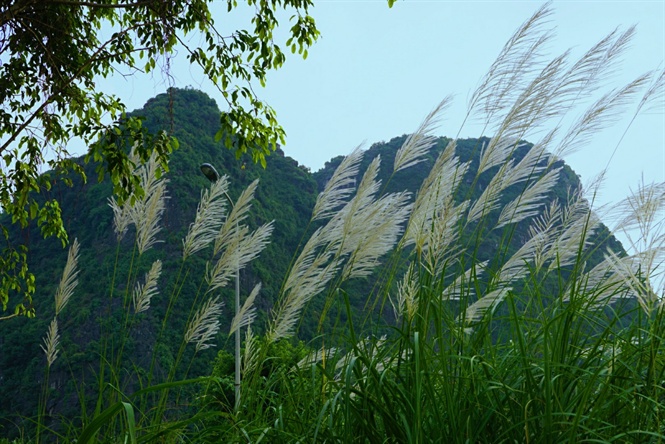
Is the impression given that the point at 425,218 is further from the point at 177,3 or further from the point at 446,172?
the point at 177,3

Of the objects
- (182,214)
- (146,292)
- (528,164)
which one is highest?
(182,214)

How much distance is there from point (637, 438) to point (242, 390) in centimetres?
121

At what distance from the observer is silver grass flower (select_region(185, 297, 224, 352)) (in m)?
2.47

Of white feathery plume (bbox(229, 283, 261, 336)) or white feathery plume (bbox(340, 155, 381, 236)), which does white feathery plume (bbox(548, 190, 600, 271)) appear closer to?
white feathery plume (bbox(340, 155, 381, 236))

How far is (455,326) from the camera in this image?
188cm

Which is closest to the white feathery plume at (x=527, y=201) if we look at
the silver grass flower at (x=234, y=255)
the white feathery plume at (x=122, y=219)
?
the silver grass flower at (x=234, y=255)

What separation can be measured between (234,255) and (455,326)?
3.17 ft

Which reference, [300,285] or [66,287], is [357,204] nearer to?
[300,285]

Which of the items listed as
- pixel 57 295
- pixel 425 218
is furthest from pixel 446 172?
pixel 57 295

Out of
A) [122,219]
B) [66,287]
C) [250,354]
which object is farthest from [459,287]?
[66,287]

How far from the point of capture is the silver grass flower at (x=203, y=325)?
2.47 metres

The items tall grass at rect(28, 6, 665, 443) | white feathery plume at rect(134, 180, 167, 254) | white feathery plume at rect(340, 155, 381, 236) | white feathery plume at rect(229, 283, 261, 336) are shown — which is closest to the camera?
tall grass at rect(28, 6, 665, 443)

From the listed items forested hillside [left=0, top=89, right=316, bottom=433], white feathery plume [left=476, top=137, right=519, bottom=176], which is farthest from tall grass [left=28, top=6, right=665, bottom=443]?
forested hillside [left=0, top=89, right=316, bottom=433]

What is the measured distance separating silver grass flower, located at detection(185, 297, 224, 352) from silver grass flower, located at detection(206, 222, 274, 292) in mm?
76
